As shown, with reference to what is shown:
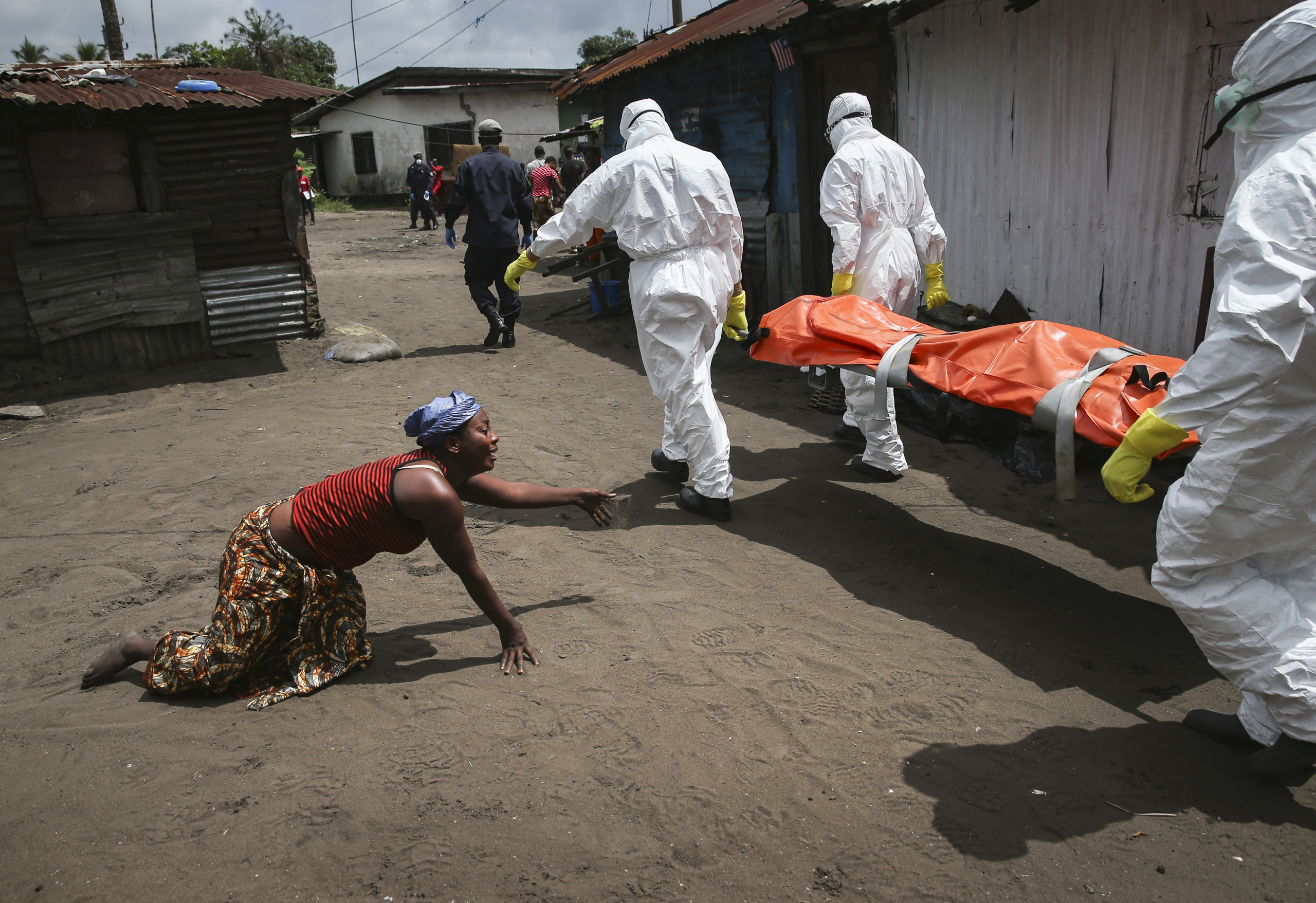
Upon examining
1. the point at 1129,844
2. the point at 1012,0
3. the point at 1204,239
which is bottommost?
the point at 1129,844

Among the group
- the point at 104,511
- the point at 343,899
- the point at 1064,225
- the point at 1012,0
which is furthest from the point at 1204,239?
the point at 104,511

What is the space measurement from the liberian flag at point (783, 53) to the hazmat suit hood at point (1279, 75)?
6304 mm

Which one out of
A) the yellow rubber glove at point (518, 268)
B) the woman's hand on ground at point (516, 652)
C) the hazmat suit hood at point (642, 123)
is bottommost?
the woman's hand on ground at point (516, 652)

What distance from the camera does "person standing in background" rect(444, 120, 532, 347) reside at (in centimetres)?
886

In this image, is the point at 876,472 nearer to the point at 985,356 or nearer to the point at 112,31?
the point at 985,356

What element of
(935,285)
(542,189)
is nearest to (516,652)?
(935,285)

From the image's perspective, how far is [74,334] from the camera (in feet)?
26.7

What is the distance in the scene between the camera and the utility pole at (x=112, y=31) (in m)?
14.4

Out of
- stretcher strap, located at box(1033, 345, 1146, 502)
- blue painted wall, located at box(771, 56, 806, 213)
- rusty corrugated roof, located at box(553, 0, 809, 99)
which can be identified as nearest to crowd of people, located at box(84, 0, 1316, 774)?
stretcher strap, located at box(1033, 345, 1146, 502)

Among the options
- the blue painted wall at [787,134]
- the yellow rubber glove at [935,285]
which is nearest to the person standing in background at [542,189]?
the blue painted wall at [787,134]

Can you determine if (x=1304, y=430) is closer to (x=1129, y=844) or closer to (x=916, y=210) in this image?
(x=1129, y=844)

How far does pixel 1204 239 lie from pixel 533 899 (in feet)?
17.6

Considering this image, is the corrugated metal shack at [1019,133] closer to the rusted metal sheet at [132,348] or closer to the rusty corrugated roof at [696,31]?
the rusty corrugated roof at [696,31]

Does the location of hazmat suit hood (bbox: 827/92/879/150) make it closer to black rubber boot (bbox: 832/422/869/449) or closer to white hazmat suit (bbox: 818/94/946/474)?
white hazmat suit (bbox: 818/94/946/474)
